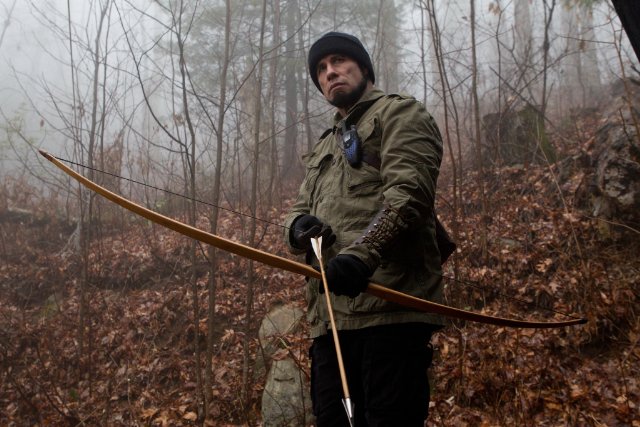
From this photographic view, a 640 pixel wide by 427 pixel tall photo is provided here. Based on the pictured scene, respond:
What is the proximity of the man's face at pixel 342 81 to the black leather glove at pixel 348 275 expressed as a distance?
0.90 meters

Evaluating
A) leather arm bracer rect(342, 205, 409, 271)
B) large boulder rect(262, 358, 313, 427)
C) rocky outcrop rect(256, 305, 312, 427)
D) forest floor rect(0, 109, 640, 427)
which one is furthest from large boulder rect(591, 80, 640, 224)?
leather arm bracer rect(342, 205, 409, 271)

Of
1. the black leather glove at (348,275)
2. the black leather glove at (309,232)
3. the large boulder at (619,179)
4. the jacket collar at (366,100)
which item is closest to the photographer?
the black leather glove at (348,275)

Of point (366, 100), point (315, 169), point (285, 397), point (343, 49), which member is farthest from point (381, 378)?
point (285, 397)

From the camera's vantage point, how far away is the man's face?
7.24ft

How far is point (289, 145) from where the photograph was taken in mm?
11992

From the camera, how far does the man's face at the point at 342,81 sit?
2207 millimetres

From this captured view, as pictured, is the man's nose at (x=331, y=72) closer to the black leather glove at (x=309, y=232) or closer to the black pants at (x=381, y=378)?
the black leather glove at (x=309, y=232)

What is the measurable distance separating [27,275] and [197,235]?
719 centimetres

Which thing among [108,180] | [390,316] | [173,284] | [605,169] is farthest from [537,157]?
[108,180]

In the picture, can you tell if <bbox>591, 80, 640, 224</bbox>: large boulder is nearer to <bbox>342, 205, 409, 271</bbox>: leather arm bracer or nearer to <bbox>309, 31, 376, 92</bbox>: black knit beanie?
<bbox>309, 31, 376, 92</bbox>: black knit beanie

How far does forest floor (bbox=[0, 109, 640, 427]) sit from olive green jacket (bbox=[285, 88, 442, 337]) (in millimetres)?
1604

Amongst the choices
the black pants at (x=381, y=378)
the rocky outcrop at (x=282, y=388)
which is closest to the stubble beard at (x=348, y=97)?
the black pants at (x=381, y=378)

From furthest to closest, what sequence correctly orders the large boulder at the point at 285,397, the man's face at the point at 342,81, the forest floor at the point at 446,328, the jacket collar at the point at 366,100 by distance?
the large boulder at the point at 285,397 < the forest floor at the point at 446,328 < the man's face at the point at 342,81 < the jacket collar at the point at 366,100

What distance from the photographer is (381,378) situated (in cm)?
178
